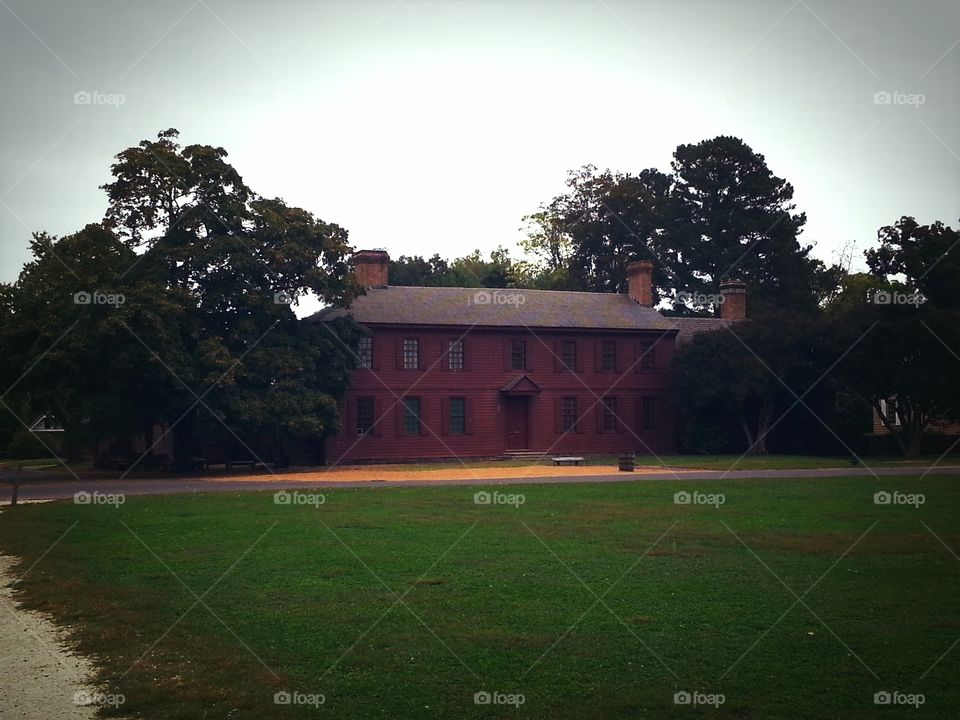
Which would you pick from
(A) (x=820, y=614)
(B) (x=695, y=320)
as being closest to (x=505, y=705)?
(A) (x=820, y=614)

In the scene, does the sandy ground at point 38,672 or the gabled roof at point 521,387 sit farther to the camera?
the gabled roof at point 521,387

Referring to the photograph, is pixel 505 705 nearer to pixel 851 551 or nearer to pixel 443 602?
pixel 443 602

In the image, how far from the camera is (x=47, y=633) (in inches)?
425

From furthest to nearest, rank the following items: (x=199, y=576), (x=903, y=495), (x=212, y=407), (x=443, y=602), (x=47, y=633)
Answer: (x=212, y=407) < (x=903, y=495) < (x=199, y=576) < (x=443, y=602) < (x=47, y=633)

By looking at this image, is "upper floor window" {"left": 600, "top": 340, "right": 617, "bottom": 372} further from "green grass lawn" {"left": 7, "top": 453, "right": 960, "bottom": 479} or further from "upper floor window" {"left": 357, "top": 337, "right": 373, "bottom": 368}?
"upper floor window" {"left": 357, "top": 337, "right": 373, "bottom": 368}

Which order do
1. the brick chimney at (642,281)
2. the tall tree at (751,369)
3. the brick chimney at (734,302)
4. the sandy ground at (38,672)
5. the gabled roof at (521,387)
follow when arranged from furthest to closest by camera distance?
the brick chimney at (734,302) → the brick chimney at (642,281) → the gabled roof at (521,387) → the tall tree at (751,369) → the sandy ground at (38,672)

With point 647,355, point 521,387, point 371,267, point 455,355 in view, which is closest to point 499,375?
point 521,387

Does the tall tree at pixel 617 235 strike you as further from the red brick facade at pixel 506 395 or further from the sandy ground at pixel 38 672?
the sandy ground at pixel 38 672

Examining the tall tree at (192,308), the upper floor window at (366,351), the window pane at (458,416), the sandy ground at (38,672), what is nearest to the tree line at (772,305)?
the window pane at (458,416)

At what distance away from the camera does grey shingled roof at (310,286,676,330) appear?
48.2m

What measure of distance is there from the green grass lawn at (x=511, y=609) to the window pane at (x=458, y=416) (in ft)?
90.6

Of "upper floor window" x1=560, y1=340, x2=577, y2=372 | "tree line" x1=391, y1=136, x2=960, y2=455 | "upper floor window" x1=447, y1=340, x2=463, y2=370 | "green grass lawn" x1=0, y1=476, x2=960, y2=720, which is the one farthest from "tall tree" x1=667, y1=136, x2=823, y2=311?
"green grass lawn" x1=0, y1=476, x2=960, y2=720

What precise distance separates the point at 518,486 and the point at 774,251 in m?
52.2

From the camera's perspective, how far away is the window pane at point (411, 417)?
1874 inches
